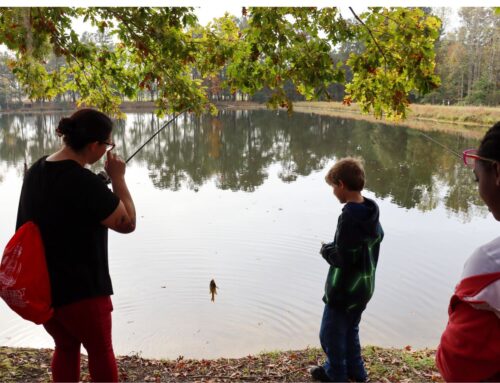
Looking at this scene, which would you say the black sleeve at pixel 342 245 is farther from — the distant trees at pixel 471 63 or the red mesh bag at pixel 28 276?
the distant trees at pixel 471 63

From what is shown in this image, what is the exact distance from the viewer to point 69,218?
1927mm

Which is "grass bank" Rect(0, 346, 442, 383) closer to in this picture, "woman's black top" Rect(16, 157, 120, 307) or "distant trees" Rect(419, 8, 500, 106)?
"woman's black top" Rect(16, 157, 120, 307)

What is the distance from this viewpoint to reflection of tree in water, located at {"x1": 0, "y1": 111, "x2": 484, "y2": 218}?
13336 mm

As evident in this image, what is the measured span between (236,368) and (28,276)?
2378 mm

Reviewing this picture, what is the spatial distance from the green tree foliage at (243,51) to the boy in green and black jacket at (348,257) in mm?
1715

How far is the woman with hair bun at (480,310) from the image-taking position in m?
1.11

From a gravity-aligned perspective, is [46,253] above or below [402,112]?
below

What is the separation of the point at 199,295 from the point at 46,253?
4.97 metres

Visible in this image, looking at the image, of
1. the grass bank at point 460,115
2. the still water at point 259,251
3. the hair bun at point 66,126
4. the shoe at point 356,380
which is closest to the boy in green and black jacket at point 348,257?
the shoe at point 356,380

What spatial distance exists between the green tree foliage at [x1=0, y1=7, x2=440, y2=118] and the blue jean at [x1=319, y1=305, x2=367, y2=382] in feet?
7.05

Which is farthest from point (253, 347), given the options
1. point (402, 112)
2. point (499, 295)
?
point (499, 295)

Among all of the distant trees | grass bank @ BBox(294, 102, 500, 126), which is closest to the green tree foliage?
grass bank @ BBox(294, 102, 500, 126)

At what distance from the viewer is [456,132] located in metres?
24.5

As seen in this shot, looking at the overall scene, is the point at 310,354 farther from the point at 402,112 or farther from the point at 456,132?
the point at 456,132
